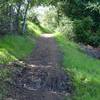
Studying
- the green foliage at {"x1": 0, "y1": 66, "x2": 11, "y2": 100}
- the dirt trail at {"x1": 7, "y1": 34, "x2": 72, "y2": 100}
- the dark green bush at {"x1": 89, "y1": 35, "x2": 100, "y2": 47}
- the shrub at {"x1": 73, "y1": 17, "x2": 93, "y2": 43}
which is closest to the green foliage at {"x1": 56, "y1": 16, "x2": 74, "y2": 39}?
the shrub at {"x1": 73, "y1": 17, "x2": 93, "y2": 43}

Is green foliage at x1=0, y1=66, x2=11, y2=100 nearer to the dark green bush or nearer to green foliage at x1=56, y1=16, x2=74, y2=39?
the dark green bush

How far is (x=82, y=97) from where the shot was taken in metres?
13.4

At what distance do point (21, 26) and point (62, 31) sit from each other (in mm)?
7802

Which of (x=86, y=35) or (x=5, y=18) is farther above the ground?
(x=5, y=18)

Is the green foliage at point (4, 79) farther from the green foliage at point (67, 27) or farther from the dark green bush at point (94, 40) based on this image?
the green foliage at point (67, 27)

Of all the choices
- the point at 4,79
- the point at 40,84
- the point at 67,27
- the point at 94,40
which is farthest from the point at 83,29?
the point at 4,79

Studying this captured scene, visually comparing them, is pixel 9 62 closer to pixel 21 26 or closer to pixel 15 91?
pixel 15 91

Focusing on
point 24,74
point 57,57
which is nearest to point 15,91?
point 24,74

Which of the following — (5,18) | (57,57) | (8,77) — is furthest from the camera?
(5,18)

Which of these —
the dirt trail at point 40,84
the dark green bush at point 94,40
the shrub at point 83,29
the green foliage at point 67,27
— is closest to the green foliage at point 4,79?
the dirt trail at point 40,84

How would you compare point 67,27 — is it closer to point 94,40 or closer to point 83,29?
point 83,29

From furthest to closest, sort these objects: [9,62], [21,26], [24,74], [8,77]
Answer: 1. [21,26]
2. [9,62]
3. [24,74]
4. [8,77]

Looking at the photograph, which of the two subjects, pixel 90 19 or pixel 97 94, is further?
pixel 90 19

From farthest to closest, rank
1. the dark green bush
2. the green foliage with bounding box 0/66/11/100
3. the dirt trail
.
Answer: the dark green bush
the dirt trail
the green foliage with bounding box 0/66/11/100
